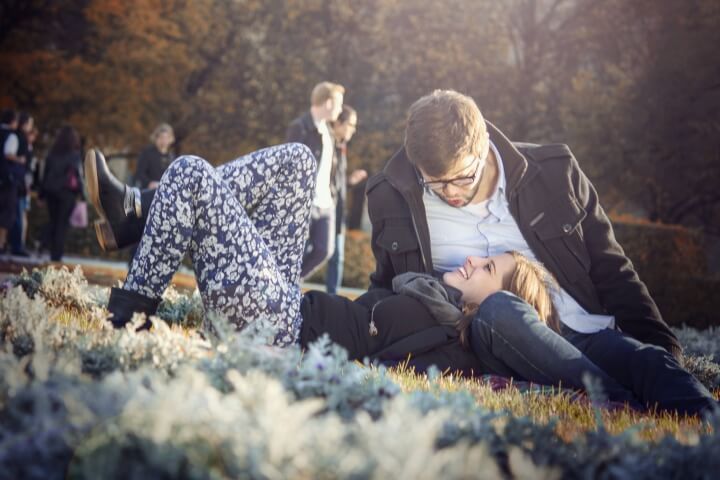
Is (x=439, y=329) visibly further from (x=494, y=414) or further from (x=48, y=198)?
(x=48, y=198)

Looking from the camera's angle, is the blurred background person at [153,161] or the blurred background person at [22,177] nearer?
the blurred background person at [153,161]


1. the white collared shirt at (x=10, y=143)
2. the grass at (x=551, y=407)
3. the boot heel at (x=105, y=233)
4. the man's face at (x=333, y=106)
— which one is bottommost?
the grass at (x=551, y=407)

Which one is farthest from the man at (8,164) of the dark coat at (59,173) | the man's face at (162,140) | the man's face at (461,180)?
the man's face at (461,180)

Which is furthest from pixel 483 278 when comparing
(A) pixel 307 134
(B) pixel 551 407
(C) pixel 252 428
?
(A) pixel 307 134

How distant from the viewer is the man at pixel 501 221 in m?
4.84

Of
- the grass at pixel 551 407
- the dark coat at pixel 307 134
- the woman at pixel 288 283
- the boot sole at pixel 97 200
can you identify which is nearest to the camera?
the grass at pixel 551 407

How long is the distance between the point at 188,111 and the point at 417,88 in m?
6.26

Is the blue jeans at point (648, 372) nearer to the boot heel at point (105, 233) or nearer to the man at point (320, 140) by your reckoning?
the boot heel at point (105, 233)

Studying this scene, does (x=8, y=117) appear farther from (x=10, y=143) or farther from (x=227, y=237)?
(x=227, y=237)

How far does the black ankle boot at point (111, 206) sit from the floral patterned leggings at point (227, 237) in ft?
1.42

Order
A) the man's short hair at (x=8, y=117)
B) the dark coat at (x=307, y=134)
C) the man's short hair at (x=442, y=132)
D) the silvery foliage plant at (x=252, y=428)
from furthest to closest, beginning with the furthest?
1. the man's short hair at (x=8, y=117)
2. the dark coat at (x=307, y=134)
3. the man's short hair at (x=442, y=132)
4. the silvery foliage plant at (x=252, y=428)

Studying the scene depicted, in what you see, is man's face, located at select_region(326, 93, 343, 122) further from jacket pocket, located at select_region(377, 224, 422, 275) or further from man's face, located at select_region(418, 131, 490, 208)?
man's face, located at select_region(418, 131, 490, 208)

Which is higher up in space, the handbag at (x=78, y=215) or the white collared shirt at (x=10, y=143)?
the white collared shirt at (x=10, y=143)

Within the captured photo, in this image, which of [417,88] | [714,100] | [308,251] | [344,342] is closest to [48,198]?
[308,251]
